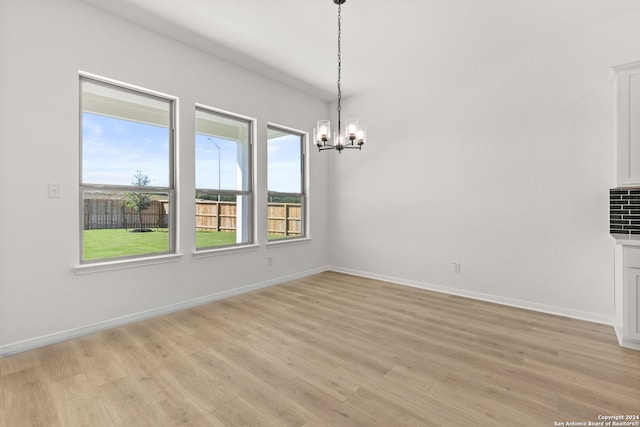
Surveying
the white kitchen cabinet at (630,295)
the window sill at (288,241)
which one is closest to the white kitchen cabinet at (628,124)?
the white kitchen cabinet at (630,295)

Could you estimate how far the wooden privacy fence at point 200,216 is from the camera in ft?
9.89

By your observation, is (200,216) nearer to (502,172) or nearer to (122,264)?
(122,264)

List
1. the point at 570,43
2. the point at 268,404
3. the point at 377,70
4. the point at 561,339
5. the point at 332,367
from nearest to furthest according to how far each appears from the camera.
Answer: the point at 268,404, the point at 332,367, the point at 561,339, the point at 570,43, the point at 377,70

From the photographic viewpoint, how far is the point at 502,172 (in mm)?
3668

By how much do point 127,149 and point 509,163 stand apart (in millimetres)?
4379

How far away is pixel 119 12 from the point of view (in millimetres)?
2912

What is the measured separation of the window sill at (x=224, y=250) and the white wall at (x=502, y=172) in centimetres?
188

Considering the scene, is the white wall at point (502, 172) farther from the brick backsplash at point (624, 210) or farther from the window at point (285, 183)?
the window at point (285, 183)

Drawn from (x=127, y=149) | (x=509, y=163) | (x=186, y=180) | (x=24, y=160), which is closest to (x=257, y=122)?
(x=186, y=180)

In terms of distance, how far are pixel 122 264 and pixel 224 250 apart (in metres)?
1.16

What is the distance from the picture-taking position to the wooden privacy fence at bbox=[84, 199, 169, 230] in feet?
9.73

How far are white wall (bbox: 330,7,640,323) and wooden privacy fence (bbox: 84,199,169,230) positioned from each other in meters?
2.99

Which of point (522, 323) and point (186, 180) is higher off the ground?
point (186, 180)

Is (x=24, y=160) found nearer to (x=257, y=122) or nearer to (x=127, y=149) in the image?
(x=127, y=149)
